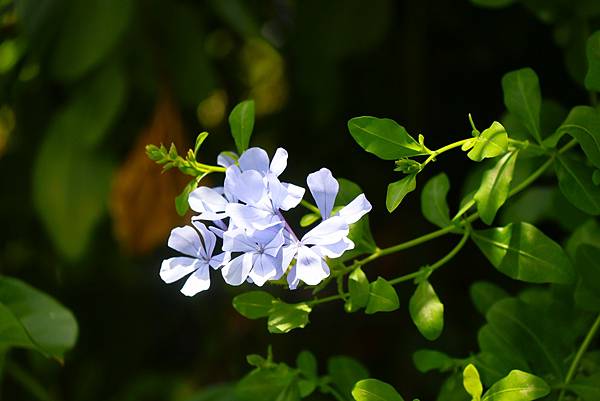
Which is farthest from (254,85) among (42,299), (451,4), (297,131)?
(42,299)

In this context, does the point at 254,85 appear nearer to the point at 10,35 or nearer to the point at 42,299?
the point at 10,35

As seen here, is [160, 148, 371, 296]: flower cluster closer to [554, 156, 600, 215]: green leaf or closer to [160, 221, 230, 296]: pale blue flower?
[160, 221, 230, 296]: pale blue flower

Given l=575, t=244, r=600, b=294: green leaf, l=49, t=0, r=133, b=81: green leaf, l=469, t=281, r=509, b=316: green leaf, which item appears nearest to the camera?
l=575, t=244, r=600, b=294: green leaf

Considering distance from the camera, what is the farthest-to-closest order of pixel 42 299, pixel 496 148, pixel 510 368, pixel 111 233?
pixel 111 233, pixel 42 299, pixel 510 368, pixel 496 148

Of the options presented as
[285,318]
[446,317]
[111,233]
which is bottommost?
[446,317]

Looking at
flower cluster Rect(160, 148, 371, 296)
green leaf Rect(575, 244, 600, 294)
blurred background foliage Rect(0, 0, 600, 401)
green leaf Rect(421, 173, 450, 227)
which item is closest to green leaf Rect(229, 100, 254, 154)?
flower cluster Rect(160, 148, 371, 296)

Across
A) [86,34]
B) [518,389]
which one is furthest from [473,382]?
[86,34]

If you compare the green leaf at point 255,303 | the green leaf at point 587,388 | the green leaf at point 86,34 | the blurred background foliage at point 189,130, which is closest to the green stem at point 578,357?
the green leaf at point 587,388

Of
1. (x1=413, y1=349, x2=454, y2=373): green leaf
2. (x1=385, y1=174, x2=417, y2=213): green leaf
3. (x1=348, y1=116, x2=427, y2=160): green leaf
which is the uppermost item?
(x1=348, y1=116, x2=427, y2=160): green leaf
